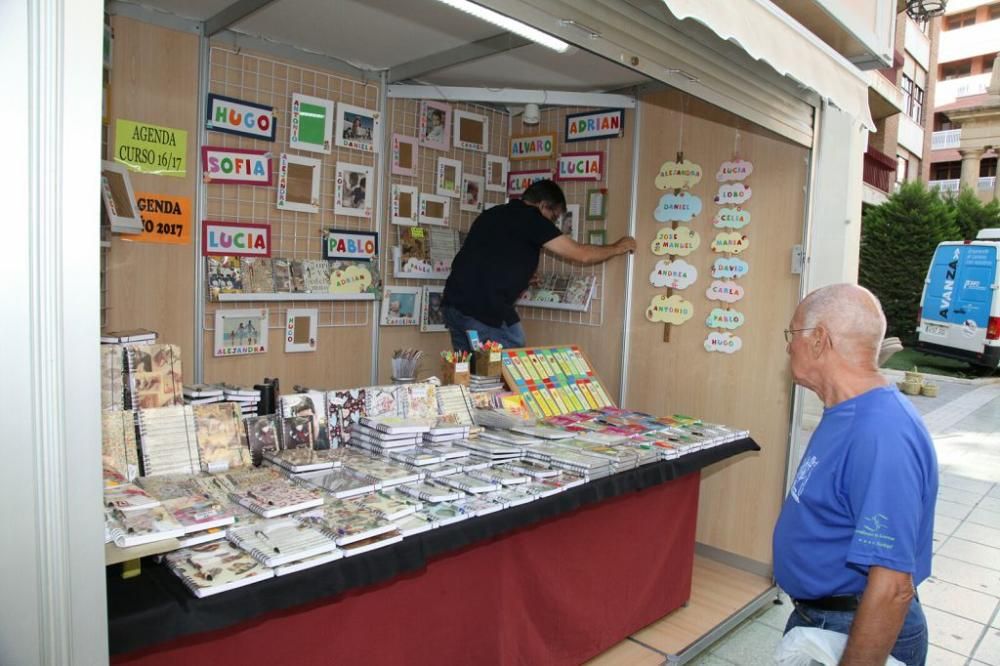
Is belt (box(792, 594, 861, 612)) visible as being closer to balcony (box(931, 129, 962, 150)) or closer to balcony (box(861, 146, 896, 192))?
balcony (box(861, 146, 896, 192))

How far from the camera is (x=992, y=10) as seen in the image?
34000 mm

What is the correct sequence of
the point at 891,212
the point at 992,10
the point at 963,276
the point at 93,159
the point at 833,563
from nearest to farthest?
the point at 93,159, the point at 833,563, the point at 963,276, the point at 891,212, the point at 992,10

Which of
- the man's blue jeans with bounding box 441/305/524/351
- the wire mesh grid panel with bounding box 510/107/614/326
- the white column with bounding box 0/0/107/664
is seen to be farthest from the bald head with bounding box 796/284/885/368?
the wire mesh grid panel with bounding box 510/107/614/326

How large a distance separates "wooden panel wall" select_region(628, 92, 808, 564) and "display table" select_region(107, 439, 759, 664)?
52 cm

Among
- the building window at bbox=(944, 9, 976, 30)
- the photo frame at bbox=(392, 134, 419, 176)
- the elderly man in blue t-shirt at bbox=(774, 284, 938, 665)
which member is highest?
the building window at bbox=(944, 9, 976, 30)

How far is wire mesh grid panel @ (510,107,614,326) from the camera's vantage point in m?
4.61

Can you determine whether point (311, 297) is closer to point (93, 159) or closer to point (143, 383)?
point (143, 383)

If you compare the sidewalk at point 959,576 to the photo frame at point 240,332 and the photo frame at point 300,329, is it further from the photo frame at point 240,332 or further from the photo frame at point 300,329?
the photo frame at point 240,332

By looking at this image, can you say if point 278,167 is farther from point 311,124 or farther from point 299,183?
point 311,124

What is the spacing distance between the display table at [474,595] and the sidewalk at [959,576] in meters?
0.42

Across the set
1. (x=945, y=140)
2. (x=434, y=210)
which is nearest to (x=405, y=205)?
(x=434, y=210)

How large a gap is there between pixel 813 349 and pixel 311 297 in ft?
9.73

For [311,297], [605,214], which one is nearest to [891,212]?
[605,214]

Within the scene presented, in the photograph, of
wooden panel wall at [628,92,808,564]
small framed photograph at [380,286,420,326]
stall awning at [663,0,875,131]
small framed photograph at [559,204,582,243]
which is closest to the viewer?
stall awning at [663,0,875,131]
